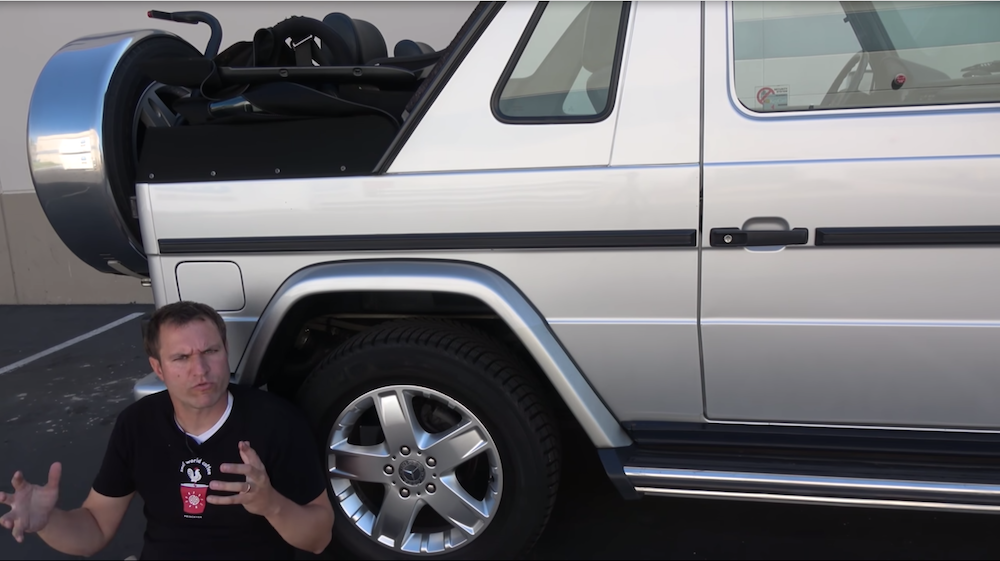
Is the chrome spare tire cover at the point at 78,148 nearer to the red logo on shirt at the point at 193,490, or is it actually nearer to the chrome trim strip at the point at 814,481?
the red logo on shirt at the point at 193,490

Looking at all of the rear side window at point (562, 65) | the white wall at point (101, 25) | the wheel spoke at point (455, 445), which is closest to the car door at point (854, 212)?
the rear side window at point (562, 65)

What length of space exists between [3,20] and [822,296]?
708 cm

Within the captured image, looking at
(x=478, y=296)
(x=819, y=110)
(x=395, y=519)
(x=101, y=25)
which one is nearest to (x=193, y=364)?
(x=478, y=296)

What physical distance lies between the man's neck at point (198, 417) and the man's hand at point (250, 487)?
21cm

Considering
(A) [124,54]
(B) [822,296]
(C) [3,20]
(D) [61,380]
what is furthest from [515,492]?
(C) [3,20]

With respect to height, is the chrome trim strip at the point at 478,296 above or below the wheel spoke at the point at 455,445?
above

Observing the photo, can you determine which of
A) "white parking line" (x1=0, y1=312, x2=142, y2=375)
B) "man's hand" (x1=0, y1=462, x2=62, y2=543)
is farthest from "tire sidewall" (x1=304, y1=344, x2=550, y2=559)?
"white parking line" (x1=0, y1=312, x2=142, y2=375)

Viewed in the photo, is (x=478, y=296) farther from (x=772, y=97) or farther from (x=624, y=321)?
(x=772, y=97)

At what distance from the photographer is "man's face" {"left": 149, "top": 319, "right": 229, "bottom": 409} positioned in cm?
173

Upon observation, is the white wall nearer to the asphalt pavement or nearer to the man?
the asphalt pavement

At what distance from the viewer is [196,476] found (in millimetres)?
1784

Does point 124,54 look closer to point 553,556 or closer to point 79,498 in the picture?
point 79,498

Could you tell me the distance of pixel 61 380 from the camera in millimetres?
4375

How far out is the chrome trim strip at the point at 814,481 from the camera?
1.83 meters
